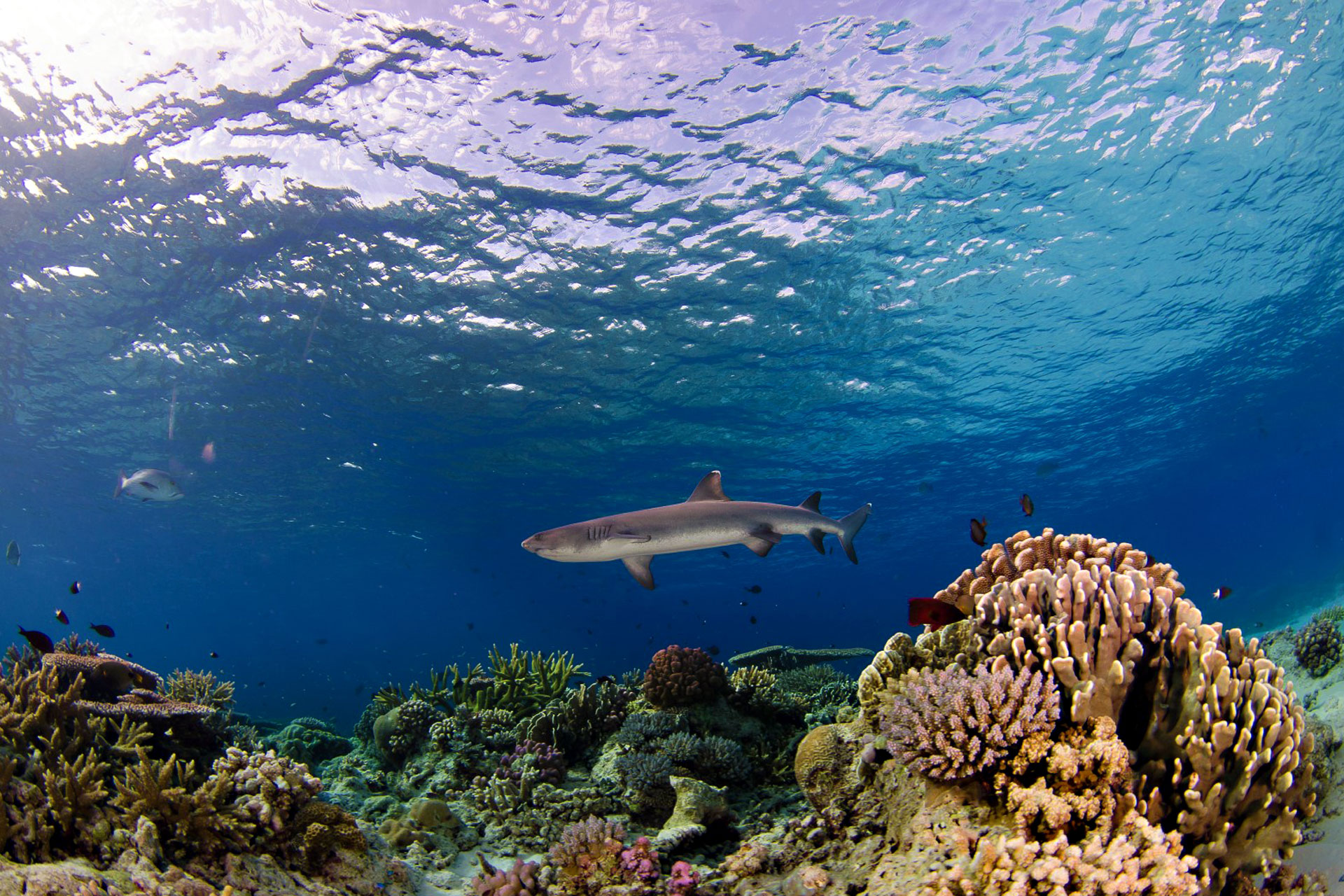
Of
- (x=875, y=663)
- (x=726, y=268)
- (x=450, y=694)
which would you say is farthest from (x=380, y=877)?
(x=726, y=268)

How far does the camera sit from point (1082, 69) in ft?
40.4

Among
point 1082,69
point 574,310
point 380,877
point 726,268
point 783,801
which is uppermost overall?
point 1082,69

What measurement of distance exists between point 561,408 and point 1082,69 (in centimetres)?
1898

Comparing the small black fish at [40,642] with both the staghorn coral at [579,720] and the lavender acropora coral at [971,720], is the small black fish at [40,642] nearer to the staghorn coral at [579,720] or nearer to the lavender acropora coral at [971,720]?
the staghorn coral at [579,720]

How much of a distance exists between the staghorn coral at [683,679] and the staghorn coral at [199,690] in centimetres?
590

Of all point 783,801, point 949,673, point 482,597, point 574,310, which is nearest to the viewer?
point 949,673

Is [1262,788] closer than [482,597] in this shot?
Yes

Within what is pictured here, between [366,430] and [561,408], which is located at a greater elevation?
[561,408]

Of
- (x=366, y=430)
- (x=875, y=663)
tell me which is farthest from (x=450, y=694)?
(x=366, y=430)

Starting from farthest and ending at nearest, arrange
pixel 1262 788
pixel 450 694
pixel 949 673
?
pixel 450 694
pixel 949 673
pixel 1262 788

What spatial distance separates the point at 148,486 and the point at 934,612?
16087mm

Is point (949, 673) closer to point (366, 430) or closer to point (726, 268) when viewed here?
point (726, 268)

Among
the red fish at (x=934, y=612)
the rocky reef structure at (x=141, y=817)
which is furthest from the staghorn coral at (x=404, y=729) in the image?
the red fish at (x=934, y=612)

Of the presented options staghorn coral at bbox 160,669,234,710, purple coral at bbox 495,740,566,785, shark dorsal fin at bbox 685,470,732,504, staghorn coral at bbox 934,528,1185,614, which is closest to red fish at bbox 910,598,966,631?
staghorn coral at bbox 934,528,1185,614
